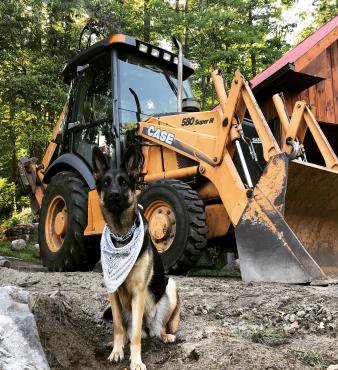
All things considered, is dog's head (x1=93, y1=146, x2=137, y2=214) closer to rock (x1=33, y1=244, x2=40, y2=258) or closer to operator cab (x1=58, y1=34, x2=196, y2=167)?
operator cab (x1=58, y1=34, x2=196, y2=167)

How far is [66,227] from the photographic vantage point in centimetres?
732

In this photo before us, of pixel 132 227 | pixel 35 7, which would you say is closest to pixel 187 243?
pixel 132 227

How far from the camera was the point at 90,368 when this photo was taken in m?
3.07

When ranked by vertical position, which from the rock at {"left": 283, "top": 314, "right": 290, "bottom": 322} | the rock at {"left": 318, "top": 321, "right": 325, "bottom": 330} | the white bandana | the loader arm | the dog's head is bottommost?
the rock at {"left": 318, "top": 321, "right": 325, "bottom": 330}

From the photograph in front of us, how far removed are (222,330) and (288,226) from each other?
67.9 inches

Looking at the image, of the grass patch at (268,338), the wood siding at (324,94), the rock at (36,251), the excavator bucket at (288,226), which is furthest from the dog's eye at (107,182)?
the rock at (36,251)

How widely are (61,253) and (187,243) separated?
2.44 m

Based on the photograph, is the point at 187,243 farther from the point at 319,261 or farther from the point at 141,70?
the point at 141,70

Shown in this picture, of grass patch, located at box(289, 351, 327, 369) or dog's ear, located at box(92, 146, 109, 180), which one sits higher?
dog's ear, located at box(92, 146, 109, 180)

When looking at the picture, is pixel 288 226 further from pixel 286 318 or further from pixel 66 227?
pixel 66 227

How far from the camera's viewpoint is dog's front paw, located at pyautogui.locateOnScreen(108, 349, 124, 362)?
3.21 m

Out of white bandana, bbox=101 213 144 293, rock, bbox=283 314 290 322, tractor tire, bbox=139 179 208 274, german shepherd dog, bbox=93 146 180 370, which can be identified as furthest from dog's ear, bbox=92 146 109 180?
tractor tire, bbox=139 179 208 274

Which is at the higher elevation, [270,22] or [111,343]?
[270,22]

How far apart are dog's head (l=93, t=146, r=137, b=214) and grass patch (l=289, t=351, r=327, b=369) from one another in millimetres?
1583
